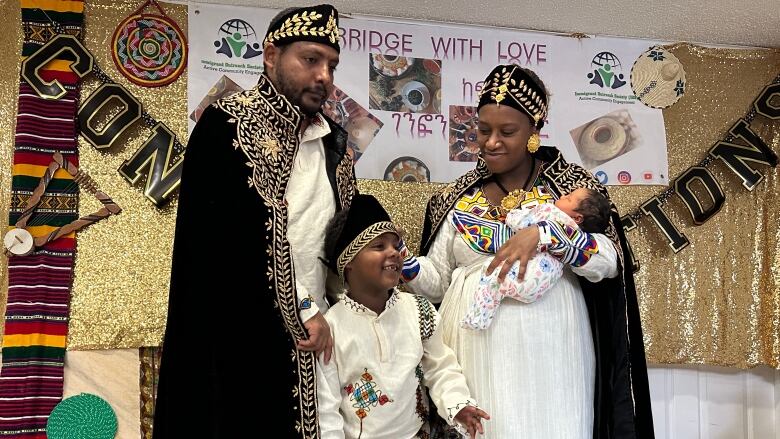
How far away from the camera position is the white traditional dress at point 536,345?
249cm

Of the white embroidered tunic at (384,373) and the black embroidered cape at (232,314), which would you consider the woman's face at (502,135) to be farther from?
the black embroidered cape at (232,314)

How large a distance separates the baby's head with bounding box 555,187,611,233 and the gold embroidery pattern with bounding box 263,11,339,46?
0.90 metres

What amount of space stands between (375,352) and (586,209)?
2.68ft

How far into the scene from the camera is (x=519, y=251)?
2.50 m

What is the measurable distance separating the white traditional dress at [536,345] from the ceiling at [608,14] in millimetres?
1070

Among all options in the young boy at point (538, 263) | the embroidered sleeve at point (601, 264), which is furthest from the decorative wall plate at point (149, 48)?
the embroidered sleeve at point (601, 264)

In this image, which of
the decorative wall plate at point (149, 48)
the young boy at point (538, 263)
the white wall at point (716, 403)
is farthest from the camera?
the white wall at point (716, 403)

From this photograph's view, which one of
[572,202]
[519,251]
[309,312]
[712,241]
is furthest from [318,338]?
[712,241]

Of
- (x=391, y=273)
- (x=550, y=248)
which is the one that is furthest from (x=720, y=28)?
(x=391, y=273)

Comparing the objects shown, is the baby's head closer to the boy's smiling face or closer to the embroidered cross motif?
the boy's smiling face

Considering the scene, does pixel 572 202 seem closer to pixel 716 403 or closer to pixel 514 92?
pixel 514 92

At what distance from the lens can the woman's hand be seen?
2.49 metres

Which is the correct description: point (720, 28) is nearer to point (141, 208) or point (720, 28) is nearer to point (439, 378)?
point (439, 378)

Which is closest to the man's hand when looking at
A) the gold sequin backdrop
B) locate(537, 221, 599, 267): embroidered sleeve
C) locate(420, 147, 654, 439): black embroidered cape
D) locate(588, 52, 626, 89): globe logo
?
locate(537, 221, 599, 267): embroidered sleeve
